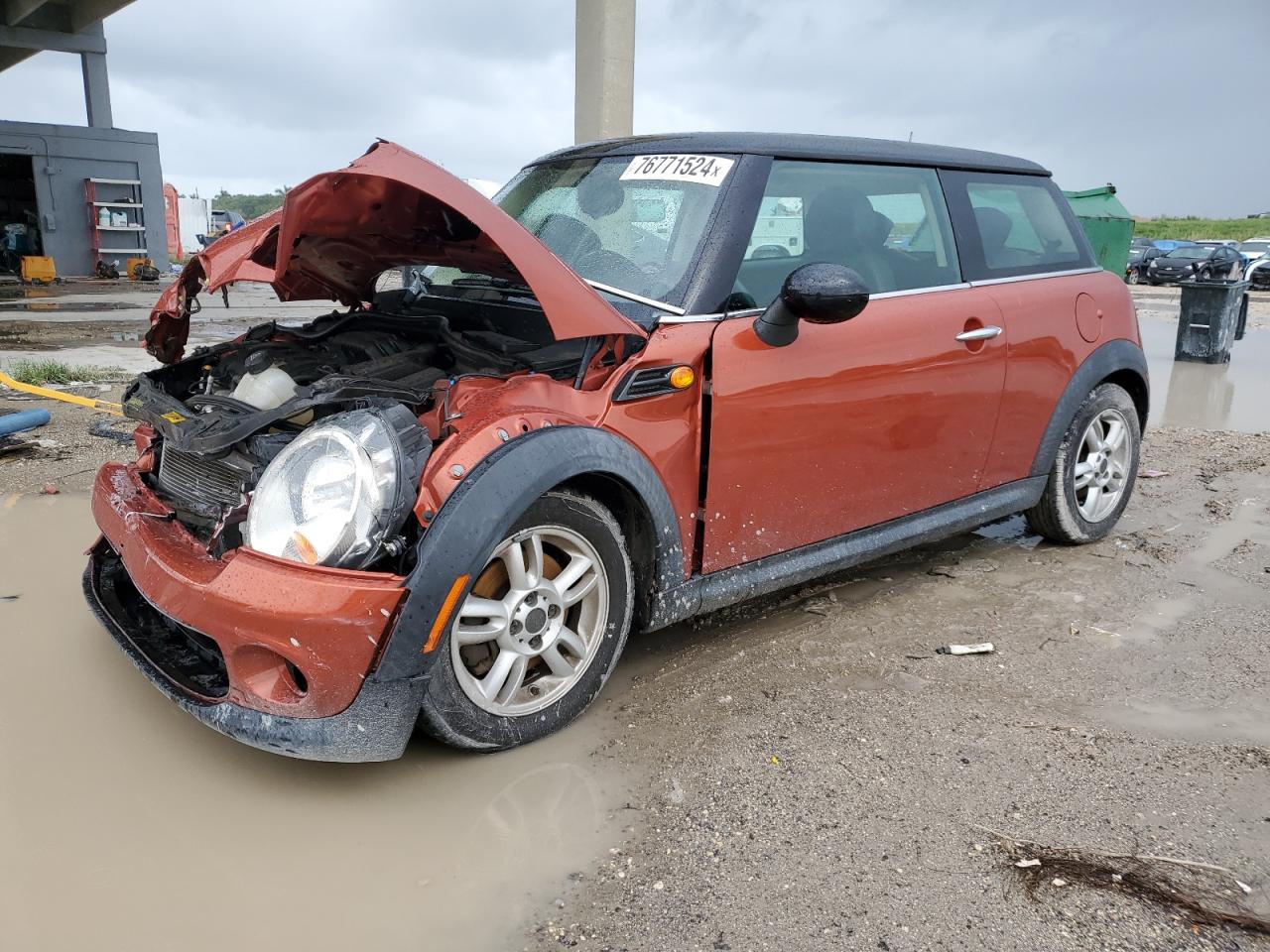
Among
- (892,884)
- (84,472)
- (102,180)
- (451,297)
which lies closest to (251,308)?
(102,180)

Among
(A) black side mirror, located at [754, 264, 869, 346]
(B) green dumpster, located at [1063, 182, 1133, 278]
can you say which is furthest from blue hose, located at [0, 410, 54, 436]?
(B) green dumpster, located at [1063, 182, 1133, 278]

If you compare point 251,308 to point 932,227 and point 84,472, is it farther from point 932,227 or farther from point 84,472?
point 932,227

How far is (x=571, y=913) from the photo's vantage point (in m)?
2.00

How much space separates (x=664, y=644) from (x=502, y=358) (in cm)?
113

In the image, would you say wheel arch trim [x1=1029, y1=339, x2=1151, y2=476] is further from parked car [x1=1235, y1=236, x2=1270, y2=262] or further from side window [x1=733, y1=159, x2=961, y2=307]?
parked car [x1=1235, y1=236, x2=1270, y2=262]

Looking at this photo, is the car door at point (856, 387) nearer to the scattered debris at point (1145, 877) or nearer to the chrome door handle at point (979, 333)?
the chrome door handle at point (979, 333)

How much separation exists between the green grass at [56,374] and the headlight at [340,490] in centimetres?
630

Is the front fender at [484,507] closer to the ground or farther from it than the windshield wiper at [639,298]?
closer to the ground

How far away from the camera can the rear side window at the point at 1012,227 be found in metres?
3.66

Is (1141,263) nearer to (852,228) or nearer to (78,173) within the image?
(78,173)

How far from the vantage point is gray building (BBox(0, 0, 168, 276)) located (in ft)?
72.4

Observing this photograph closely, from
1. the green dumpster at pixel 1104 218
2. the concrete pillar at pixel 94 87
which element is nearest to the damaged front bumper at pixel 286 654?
the green dumpster at pixel 1104 218

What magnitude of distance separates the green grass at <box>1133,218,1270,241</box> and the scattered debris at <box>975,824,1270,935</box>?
50.0 meters

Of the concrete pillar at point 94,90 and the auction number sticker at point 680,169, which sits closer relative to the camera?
the auction number sticker at point 680,169
